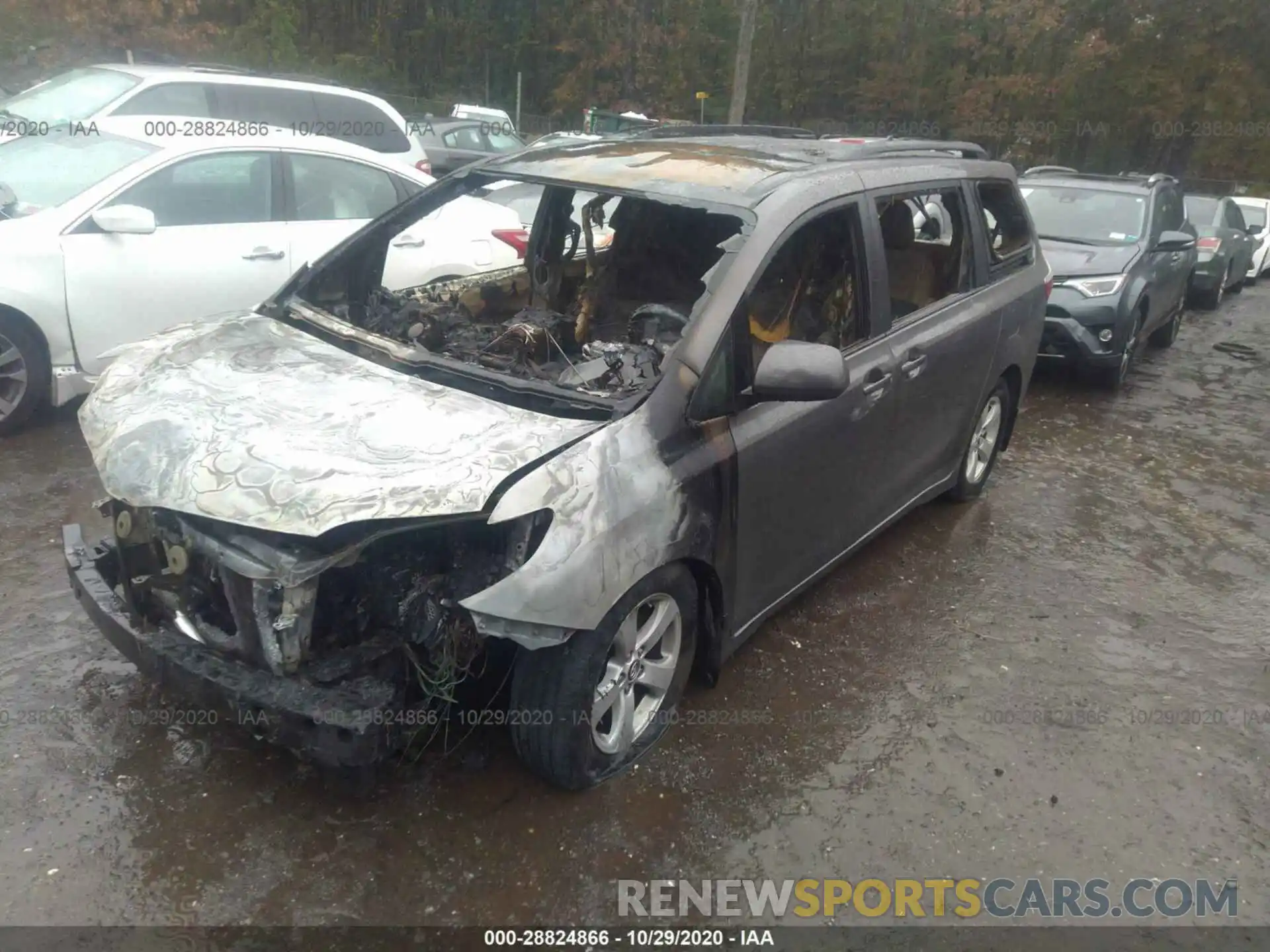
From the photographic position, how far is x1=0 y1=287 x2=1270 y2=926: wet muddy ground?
8.41ft

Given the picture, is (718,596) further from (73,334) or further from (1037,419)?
(1037,419)

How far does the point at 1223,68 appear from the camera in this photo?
2881 centimetres

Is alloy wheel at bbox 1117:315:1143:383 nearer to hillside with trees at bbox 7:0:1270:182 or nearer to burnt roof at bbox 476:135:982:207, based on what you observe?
burnt roof at bbox 476:135:982:207

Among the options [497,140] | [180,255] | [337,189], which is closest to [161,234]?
[180,255]

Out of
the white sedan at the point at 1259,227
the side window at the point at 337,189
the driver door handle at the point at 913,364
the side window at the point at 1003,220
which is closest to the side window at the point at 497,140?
the side window at the point at 337,189

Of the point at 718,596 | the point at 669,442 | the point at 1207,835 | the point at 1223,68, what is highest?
the point at 1223,68

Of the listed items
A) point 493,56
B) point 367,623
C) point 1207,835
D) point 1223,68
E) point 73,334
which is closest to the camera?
point 367,623

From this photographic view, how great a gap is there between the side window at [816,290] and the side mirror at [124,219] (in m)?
3.48

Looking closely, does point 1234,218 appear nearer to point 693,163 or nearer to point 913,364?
point 913,364

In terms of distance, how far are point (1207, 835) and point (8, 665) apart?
13.2ft

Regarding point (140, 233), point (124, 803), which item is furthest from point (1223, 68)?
point (124, 803)

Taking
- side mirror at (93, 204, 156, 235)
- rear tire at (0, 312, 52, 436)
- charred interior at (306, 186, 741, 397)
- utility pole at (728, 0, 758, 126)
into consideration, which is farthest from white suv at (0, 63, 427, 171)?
utility pole at (728, 0, 758, 126)

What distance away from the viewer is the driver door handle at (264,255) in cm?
554

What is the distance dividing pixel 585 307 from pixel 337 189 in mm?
2872
